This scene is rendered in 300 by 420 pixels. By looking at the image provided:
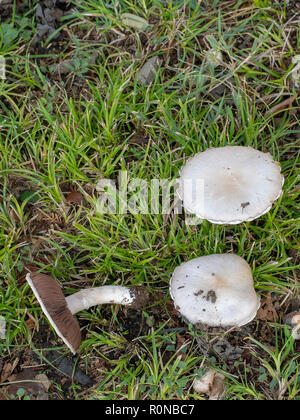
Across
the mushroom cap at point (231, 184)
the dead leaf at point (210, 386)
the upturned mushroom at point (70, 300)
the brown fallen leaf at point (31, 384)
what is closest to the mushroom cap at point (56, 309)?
the upturned mushroom at point (70, 300)

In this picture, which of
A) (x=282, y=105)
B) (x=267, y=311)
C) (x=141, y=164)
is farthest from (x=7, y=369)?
(x=282, y=105)

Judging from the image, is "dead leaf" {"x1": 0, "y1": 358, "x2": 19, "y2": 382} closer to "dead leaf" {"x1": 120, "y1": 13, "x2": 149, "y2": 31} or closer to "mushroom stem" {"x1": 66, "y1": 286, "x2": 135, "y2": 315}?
"mushroom stem" {"x1": 66, "y1": 286, "x2": 135, "y2": 315}

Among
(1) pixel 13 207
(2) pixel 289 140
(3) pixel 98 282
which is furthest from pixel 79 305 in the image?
(2) pixel 289 140

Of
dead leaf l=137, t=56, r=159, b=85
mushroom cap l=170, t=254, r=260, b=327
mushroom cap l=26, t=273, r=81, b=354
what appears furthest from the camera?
dead leaf l=137, t=56, r=159, b=85

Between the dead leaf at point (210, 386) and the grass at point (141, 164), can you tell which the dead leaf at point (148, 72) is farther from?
the dead leaf at point (210, 386)

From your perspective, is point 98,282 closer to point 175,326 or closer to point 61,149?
point 175,326

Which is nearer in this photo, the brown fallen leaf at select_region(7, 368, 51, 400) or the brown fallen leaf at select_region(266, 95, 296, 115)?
the brown fallen leaf at select_region(7, 368, 51, 400)

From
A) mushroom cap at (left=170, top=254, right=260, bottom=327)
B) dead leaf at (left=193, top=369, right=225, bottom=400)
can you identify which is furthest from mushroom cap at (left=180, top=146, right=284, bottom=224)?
dead leaf at (left=193, top=369, right=225, bottom=400)
